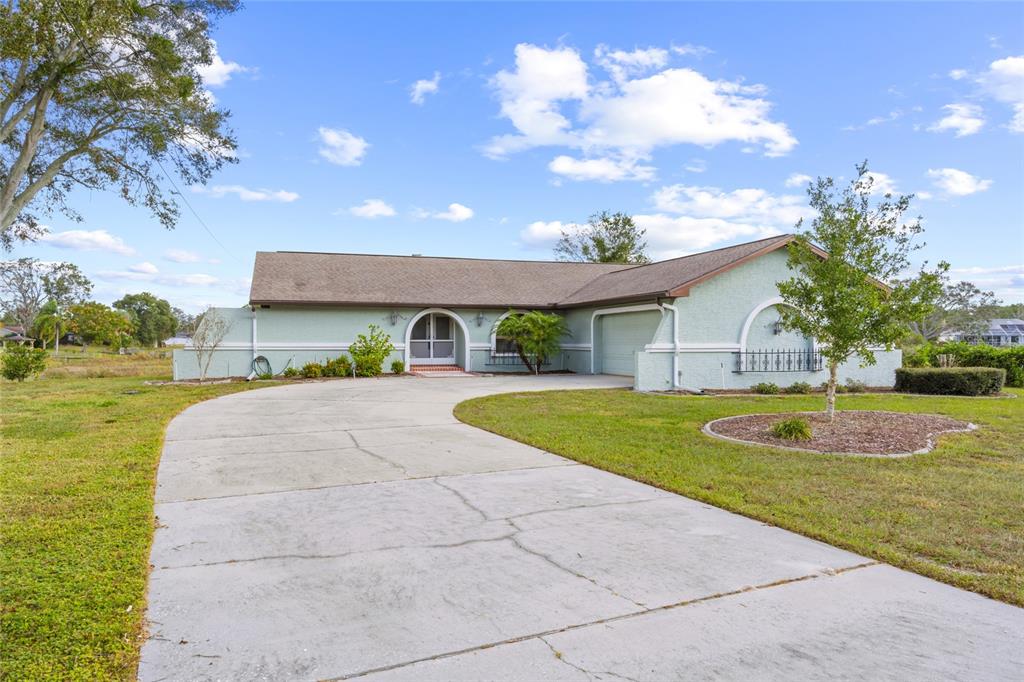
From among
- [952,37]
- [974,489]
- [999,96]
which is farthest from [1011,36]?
[974,489]

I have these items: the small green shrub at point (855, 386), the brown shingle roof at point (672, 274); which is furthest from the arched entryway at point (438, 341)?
the small green shrub at point (855, 386)

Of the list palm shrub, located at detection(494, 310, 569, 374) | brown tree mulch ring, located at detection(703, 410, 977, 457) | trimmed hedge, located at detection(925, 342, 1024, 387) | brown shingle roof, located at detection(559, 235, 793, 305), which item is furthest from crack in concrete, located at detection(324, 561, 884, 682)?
trimmed hedge, located at detection(925, 342, 1024, 387)

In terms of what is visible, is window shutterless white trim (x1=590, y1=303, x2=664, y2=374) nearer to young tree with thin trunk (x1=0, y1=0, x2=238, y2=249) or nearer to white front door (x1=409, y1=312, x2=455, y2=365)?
white front door (x1=409, y1=312, x2=455, y2=365)

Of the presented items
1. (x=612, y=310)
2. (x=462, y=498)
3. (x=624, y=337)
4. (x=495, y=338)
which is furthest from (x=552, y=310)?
(x=462, y=498)

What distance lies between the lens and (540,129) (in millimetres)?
21672

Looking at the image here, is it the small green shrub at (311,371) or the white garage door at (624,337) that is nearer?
the white garage door at (624,337)

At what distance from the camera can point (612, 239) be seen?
45.6 m

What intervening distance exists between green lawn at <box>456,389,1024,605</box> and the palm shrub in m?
9.09

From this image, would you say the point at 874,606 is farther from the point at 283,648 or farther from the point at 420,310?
the point at 420,310

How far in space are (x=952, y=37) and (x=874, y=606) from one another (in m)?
13.6

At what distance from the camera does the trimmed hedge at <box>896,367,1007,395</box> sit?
15328 mm

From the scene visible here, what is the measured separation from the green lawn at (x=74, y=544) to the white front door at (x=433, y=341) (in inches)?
530

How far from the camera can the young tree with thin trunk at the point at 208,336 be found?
18.9 meters

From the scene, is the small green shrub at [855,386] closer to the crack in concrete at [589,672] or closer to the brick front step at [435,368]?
the brick front step at [435,368]
